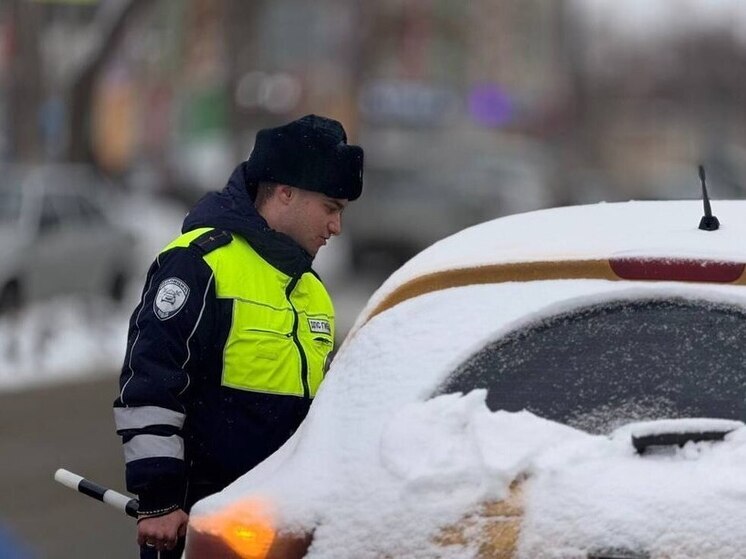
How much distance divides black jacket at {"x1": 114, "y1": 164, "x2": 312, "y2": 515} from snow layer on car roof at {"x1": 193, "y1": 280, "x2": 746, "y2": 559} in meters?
0.52

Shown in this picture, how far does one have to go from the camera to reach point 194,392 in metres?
3.70

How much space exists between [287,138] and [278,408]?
2.12 ft

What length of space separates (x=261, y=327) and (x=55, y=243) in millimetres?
13329

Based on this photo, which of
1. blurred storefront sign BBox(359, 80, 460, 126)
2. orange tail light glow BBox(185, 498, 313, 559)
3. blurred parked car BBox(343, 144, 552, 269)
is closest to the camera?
orange tail light glow BBox(185, 498, 313, 559)

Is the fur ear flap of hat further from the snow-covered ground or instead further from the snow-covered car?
the snow-covered ground

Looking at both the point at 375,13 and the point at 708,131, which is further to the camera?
the point at 708,131

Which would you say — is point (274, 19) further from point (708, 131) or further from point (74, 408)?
point (74, 408)

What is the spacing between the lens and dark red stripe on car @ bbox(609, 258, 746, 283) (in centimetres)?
292

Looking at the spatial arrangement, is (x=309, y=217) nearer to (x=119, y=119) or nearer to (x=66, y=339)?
(x=66, y=339)

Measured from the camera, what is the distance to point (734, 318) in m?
2.88

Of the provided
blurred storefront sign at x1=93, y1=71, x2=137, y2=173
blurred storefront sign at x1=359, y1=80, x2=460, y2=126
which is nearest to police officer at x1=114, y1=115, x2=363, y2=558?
blurred storefront sign at x1=93, y1=71, x2=137, y2=173

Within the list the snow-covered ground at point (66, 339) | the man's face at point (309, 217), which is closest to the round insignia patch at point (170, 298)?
the man's face at point (309, 217)

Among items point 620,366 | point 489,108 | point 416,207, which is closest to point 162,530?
point 620,366

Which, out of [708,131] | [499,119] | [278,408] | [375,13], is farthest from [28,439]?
[708,131]
